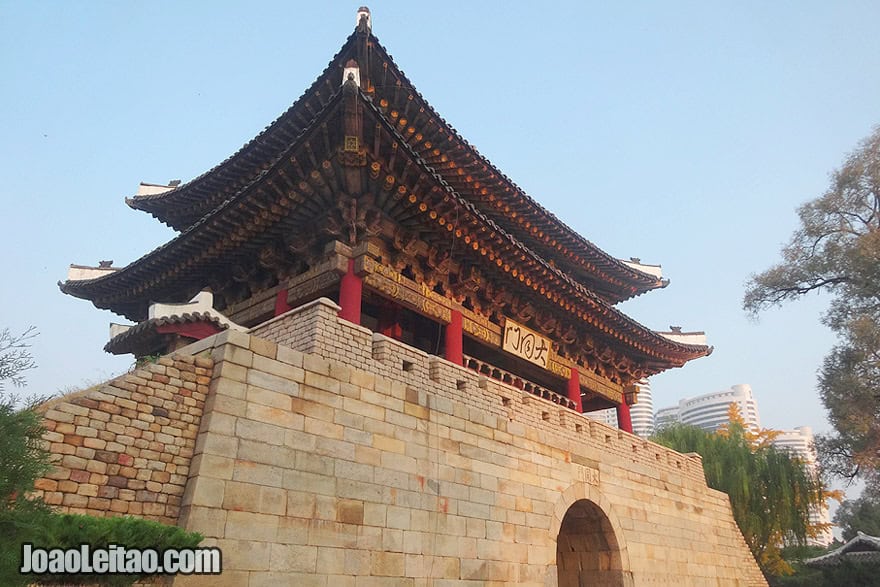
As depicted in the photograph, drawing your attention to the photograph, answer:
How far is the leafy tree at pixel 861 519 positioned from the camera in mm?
30672

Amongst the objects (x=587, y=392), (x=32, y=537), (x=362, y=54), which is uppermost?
(x=362, y=54)

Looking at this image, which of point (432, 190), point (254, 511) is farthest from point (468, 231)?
point (254, 511)

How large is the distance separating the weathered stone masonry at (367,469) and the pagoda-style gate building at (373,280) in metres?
0.04

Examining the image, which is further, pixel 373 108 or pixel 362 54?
pixel 362 54

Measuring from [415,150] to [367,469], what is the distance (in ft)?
21.3

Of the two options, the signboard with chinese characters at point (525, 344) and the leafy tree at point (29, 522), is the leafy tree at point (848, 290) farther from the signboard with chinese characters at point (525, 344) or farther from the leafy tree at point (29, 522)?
the leafy tree at point (29, 522)

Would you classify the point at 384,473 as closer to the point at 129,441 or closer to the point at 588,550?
the point at 129,441

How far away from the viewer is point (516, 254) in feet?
37.1

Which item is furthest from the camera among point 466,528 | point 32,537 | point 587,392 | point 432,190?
point 587,392

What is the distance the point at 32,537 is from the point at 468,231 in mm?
8069

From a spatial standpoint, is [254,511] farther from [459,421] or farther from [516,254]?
[516,254]

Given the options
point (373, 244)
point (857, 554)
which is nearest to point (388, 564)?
point (373, 244)

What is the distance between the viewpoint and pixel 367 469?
7.16 metres

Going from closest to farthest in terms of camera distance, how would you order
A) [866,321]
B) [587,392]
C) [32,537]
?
[32,537] < [866,321] < [587,392]
